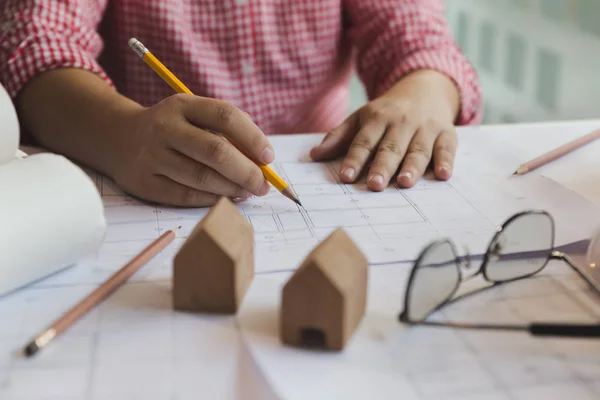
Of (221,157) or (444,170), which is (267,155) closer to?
(221,157)

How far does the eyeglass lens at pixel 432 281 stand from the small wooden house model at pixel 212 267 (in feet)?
0.36

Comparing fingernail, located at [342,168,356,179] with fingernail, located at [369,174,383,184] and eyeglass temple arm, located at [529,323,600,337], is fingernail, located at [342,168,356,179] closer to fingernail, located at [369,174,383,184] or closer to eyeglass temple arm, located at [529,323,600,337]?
fingernail, located at [369,174,383,184]

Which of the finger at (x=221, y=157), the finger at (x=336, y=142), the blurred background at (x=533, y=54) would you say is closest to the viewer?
the finger at (x=221, y=157)

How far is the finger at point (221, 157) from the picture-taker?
0.61 metres

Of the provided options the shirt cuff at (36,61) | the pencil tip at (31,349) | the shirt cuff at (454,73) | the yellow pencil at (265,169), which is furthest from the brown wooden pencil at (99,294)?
the shirt cuff at (454,73)

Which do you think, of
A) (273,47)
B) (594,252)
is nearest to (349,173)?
(594,252)

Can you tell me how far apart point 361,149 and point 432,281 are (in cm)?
28

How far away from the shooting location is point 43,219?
0.48 meters

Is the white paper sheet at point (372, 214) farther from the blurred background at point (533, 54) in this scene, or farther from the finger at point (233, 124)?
the blurred background at point (533, 54)

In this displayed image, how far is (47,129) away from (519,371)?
→ 1.82 feet

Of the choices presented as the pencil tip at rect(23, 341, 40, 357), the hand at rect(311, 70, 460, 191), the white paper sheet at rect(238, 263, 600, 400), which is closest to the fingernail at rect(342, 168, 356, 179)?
the hand at rect(311, 70, 460, 191)

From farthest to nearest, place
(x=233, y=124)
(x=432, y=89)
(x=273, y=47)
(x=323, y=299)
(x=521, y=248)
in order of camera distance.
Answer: (x=273, y=47), (x=432, y=89), (x=233, y=124), (x=521, y=248), (x=323, y=299)

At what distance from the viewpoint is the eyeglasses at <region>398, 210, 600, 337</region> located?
423 millimetres

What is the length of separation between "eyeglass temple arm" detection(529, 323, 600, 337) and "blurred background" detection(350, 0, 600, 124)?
1.12 m
